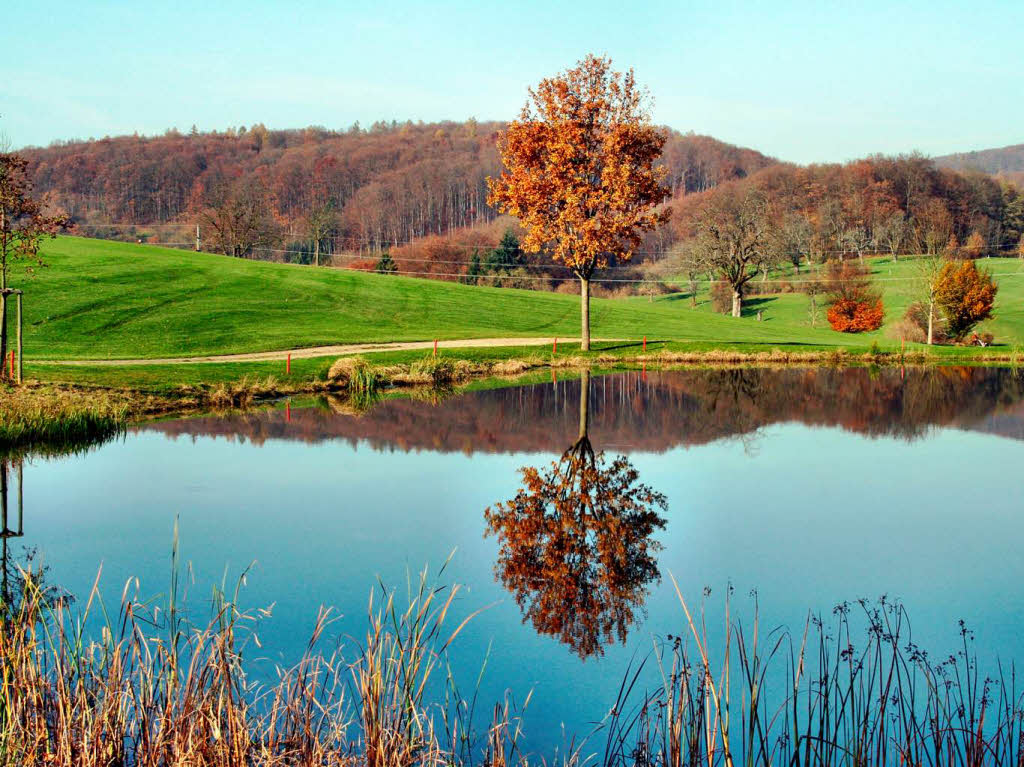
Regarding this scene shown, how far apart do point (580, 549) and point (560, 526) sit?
991 millimetres

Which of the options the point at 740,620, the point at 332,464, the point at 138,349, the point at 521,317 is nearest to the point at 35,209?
the point at 332,464

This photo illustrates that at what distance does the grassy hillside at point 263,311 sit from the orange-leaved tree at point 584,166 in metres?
8.37

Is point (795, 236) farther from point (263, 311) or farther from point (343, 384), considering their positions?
point (343, 384)

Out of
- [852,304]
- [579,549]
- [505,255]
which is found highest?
[505,255]

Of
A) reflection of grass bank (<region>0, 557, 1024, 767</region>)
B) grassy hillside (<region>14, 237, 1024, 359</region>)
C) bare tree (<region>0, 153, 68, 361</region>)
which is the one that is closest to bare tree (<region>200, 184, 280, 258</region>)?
grassy hillside (<region>14, 237, 1024, 359</region>)

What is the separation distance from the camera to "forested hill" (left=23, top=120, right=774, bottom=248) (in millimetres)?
121250

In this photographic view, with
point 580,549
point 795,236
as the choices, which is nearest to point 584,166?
point 580,549

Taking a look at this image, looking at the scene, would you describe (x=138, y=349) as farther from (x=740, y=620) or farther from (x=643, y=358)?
(x=740, y=620)

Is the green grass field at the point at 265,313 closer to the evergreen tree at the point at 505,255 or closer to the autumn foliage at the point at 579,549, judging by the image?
the autumn foliage at the point at 579,549

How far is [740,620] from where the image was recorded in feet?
23.6

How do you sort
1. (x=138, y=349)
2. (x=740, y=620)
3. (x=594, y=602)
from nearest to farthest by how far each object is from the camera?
(x=740, y=620)
(x=594, y=602)
(x=138, y=349)

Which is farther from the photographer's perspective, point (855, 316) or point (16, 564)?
point (855, 316)

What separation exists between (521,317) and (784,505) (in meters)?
37.5

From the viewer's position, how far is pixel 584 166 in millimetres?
32312
